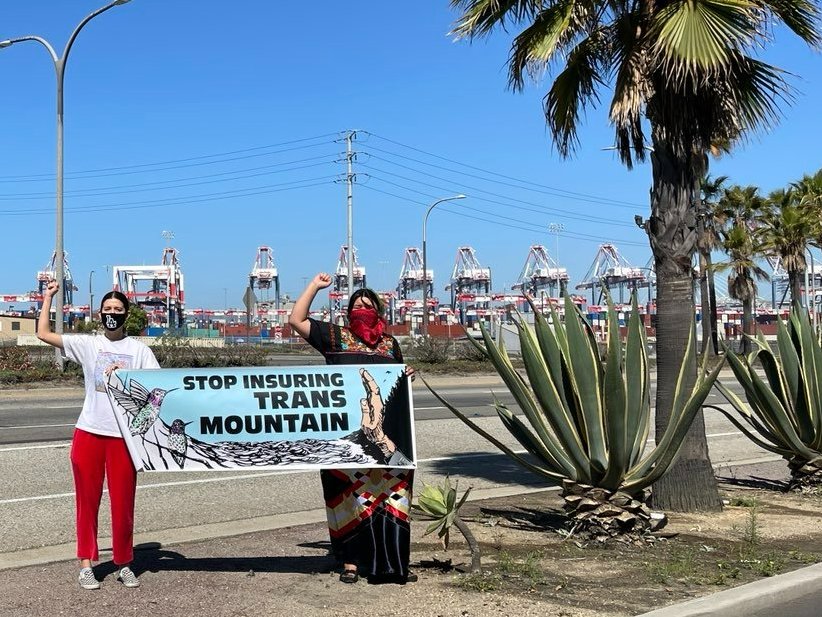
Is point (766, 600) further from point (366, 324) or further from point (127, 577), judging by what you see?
point (127, 577)

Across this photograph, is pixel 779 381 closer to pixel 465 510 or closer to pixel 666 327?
pixel 666 327

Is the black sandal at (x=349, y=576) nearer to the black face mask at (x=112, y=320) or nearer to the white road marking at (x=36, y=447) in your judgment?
the black face mask at (x=112, y=320)

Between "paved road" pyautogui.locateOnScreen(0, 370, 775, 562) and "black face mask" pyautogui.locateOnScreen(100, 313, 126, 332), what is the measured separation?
7.52 ft

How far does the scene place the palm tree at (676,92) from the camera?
7836mm

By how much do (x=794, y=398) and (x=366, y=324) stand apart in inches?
213

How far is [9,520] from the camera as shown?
789cm

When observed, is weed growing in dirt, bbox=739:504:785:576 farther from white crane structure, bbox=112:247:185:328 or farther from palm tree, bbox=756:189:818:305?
white crane structure, bbox=112:247:185:328

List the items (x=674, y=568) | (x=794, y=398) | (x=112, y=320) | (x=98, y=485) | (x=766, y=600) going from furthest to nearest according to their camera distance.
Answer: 1. (x=794, y=398)
2. (x=674, y=568)
3. (x=766, y=600)
4. (x=112, y=320)
5. (x=98, y=485)

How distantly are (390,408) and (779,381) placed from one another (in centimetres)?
533

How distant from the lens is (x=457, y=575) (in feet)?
19.4

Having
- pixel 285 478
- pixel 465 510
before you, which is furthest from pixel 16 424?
pixel 465 510

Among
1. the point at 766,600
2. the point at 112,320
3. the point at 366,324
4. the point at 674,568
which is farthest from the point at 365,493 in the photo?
the point at 766,600

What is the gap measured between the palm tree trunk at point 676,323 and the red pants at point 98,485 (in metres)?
4.40

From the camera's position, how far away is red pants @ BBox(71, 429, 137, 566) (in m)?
5.41
